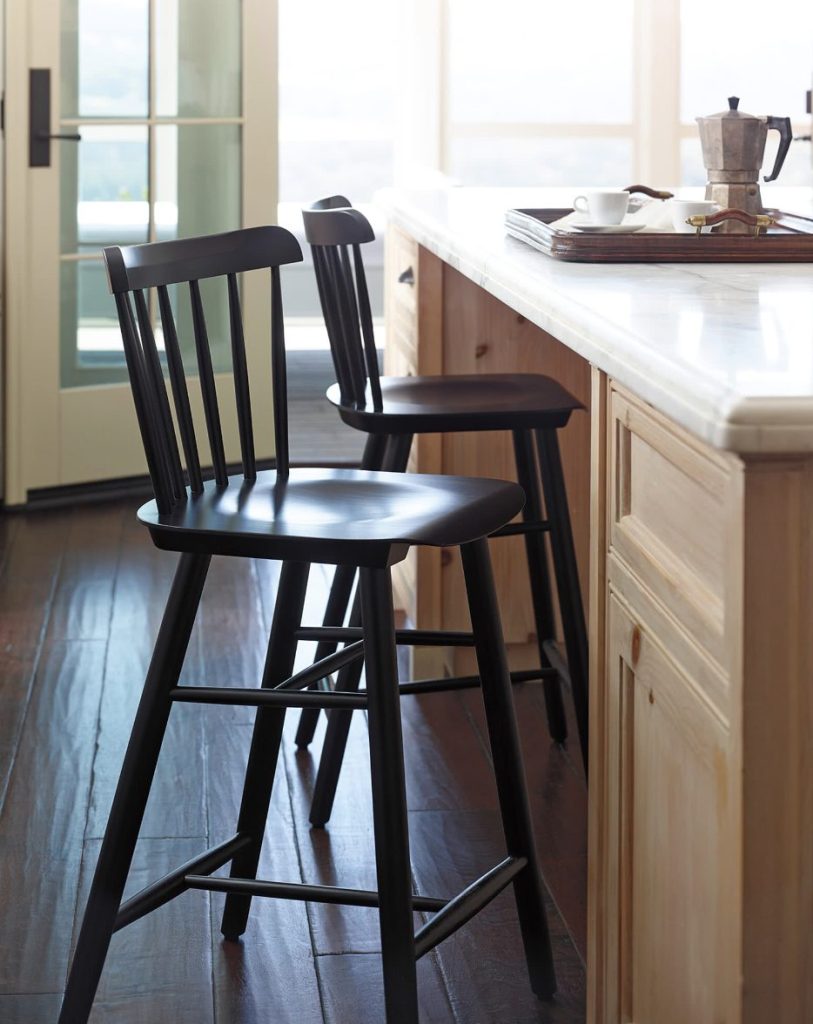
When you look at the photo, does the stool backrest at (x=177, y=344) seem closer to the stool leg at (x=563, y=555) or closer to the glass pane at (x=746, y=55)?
the stool leg at (x=563, y=555)

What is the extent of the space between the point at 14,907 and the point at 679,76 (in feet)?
14.4

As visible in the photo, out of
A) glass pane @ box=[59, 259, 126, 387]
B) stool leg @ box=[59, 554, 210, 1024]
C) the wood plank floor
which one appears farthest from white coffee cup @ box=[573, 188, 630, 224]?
glass pane @ box=[59, 259, 126, 387]

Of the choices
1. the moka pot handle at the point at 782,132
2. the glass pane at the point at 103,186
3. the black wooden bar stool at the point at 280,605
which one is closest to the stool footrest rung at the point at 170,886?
the black wooden bar stool at the point at 280,605

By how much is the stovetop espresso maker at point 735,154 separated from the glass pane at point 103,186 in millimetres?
2707

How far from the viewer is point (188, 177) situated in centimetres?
456

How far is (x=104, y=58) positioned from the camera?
4355mm

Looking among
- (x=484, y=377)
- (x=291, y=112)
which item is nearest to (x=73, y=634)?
(x=484, y=377)

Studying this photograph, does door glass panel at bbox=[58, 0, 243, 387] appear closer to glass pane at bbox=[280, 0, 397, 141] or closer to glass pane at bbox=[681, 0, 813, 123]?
→ glass pane at bbox=[681, 0, 813, 123]

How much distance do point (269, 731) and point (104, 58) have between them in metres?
3.13

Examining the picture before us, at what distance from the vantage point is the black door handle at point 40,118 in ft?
13.8

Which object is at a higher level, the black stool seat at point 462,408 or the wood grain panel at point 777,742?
the black stool seat at point 462,408

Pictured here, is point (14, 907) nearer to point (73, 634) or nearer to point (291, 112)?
point (73, 634)

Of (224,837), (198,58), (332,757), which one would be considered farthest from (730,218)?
(198,58)

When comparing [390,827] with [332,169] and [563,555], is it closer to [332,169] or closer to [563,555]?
[563,555]
